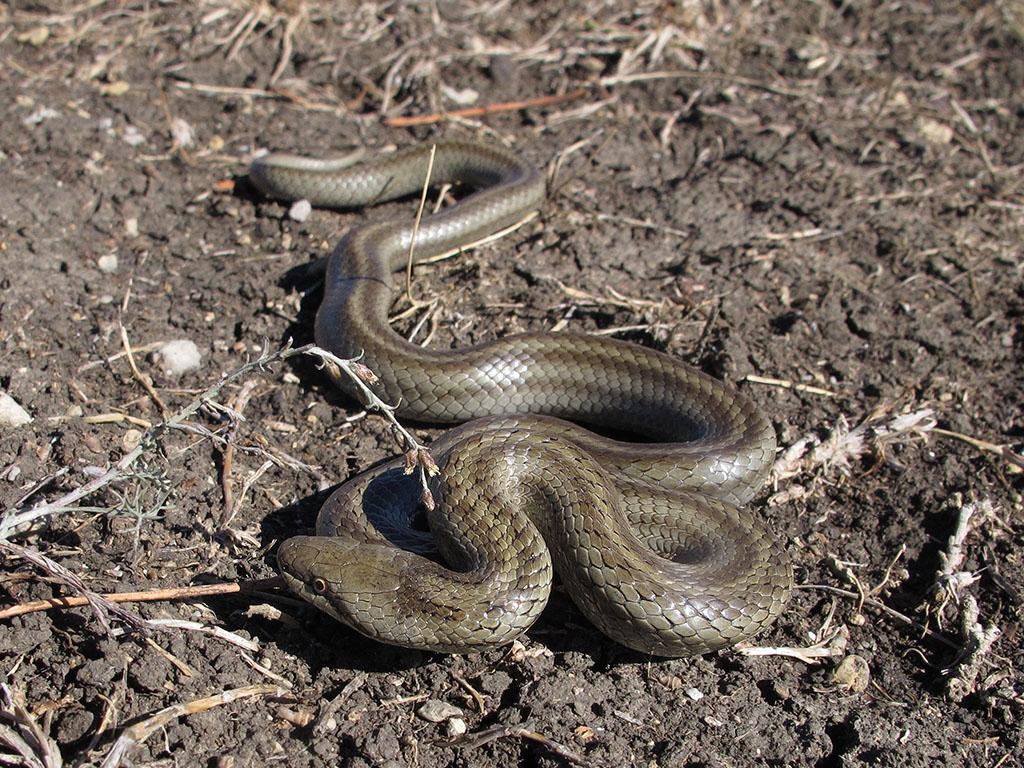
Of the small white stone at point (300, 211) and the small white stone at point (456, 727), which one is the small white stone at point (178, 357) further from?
the small white stone at point (456, 727)

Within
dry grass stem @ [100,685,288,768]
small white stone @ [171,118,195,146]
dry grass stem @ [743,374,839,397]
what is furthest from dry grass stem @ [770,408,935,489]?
small white stone @ [171,118,195,146]

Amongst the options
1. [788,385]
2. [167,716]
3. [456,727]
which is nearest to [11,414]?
[167,716]

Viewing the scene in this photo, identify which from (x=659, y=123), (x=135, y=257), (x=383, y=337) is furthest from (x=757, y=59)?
(x=135, y=257)

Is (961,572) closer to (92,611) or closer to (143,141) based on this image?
(92,611)

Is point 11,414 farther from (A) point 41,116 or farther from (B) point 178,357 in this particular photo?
(A) point 41,116

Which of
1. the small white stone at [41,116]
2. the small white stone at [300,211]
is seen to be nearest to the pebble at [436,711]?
the small white stone at [300,211]

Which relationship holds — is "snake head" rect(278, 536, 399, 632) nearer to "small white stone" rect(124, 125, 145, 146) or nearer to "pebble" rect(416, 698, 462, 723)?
"pebble" rect(416, 698, 462, 723)

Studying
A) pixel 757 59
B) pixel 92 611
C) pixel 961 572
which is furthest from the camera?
pixel 757 59
